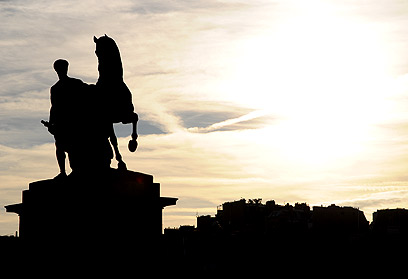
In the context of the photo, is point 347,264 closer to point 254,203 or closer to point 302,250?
point 302,250

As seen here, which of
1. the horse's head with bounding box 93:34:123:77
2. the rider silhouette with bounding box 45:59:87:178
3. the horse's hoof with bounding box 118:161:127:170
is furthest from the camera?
Result: the rider silhouette with bounding box 45:59:87:178

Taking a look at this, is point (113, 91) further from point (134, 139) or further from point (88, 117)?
point (134, 139)

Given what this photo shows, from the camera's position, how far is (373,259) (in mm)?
80375

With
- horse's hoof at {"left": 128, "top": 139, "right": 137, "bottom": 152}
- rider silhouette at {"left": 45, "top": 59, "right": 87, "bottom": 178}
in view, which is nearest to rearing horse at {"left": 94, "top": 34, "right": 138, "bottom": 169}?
horse's hoof at {"left": 128, "top": 139, "right": 137, "bottom": 152}

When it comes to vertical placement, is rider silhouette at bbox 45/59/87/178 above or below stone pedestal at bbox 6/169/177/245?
above

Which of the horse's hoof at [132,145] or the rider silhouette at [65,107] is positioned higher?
the rider silhouette at [65,107]

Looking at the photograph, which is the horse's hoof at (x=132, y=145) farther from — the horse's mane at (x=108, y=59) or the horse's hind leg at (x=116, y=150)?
the horse's mane at (x=108, y=59)

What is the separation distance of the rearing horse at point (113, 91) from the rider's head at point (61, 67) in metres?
0.77

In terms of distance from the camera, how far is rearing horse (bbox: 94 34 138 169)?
23875 mm

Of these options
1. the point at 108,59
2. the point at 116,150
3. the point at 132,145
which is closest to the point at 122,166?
the point at 116,150

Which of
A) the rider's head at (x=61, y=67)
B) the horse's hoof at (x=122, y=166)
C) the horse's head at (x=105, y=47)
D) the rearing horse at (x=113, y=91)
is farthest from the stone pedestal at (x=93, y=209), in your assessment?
the horse's head at (x=105, y=47)

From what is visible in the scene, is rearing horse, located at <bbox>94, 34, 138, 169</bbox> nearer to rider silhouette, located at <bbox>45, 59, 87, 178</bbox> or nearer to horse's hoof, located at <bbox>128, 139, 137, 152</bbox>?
horse's hoof, located at <bbox>128, 139, 137, 152</bbox>

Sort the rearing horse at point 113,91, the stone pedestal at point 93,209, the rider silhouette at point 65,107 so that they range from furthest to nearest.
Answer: the rider silhouette at point 65,107, the rearing horse at point 113,91, the stone pedestal at point 93,209

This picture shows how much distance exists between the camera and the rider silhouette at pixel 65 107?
2423cm
